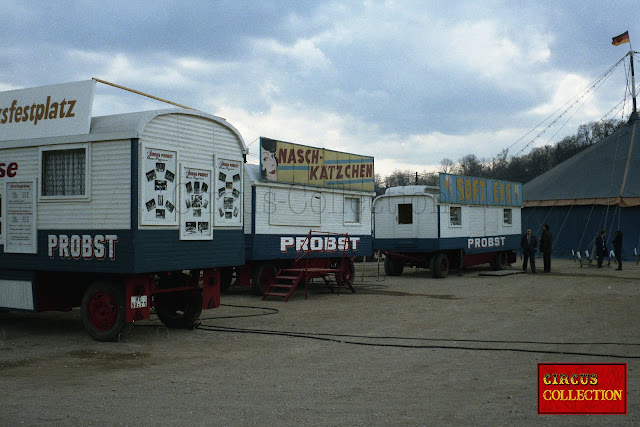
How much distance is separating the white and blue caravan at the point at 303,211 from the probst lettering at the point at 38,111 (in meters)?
6.17

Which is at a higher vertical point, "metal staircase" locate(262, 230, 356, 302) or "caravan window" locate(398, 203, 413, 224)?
"caravan window" locate(398, 203, 413, 224)

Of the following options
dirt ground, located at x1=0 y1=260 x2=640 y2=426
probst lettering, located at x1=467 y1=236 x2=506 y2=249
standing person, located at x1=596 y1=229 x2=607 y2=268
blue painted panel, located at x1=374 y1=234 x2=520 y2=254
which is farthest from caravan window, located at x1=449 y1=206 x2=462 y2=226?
dirt ground, located at x1=0 y1=260 x2=640 y2=426

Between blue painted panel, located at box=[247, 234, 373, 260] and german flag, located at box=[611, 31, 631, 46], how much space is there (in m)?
21.1

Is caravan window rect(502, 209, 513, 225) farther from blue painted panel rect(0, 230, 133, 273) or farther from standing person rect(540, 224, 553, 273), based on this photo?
blue painted panel rect(0, 230, 133, 273)

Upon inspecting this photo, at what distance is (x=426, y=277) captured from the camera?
22875mm

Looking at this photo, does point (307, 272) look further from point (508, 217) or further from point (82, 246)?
point (508, 217)

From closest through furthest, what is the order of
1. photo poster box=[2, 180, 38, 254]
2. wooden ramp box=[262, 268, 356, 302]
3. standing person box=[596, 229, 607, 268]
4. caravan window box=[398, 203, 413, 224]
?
photo poster box=[2, 180, 38, 254] → wooden ramp box=[262, 268, 356, 302] → caravan window box=[398, 203, 413, 224] → standing person box=[596, 229, 607, 268]

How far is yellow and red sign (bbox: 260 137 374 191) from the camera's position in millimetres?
16391

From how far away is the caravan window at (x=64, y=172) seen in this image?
9.65 metres

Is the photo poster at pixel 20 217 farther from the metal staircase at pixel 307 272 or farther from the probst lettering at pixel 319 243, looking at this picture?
the probst lettering at pixel 319 243

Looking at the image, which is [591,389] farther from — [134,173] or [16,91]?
[16,91]

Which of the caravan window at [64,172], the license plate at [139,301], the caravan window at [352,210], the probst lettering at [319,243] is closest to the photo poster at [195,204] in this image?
the license plate at [139,301]

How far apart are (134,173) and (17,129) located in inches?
114

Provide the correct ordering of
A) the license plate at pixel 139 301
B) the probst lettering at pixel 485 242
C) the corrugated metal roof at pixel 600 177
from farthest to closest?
the corrugated metal roof at pixel 600 177 < the probst lettering at pixel 485 242 < the license plate at pixel 139 301
